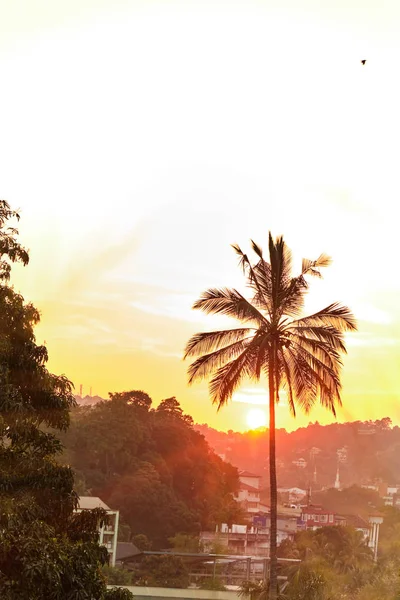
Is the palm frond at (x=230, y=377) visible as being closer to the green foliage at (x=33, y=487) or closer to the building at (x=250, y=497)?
the green foliage at (x=33, y=487)

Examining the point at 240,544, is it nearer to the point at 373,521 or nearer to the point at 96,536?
the point at 373,521

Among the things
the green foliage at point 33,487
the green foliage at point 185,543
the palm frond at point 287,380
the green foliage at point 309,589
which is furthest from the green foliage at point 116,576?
the green foliage at point 33,487

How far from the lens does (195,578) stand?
222 ft

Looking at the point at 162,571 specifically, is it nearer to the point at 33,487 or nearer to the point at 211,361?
the point at 211,361

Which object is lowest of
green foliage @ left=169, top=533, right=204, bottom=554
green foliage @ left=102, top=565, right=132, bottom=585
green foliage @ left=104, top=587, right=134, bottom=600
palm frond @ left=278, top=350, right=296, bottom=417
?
green foliage @ left=102, top=565, right=132, bottom=585

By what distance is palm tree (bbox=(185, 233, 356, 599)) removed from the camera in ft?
82.3

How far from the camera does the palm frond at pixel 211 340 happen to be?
25.5 meters

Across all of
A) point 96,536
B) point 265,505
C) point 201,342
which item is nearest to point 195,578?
point 201,342

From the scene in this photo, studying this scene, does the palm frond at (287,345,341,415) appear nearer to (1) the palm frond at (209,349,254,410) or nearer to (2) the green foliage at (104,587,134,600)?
(1) the palm frond at (209,349,254,410)

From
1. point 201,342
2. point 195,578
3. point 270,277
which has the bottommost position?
point 195,578

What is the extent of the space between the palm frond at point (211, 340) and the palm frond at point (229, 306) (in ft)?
1.39

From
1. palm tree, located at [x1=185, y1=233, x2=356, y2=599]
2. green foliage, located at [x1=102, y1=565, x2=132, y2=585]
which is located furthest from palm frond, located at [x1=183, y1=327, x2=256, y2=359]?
green foliage, located at [x1=102, y1=565, x2=132, y2=585]

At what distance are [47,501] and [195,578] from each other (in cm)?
5413

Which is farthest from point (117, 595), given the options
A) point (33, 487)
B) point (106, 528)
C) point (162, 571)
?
point (162, 571)
